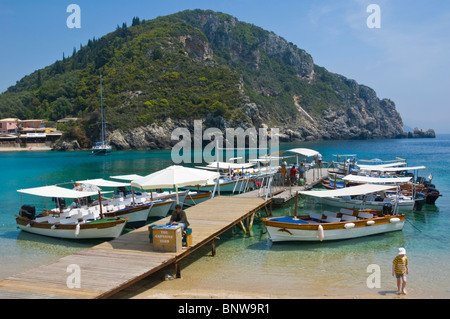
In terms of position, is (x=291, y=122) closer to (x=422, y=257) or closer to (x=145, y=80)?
(x=145, y=80)

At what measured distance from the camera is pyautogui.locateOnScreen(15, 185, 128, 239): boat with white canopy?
55.7ft

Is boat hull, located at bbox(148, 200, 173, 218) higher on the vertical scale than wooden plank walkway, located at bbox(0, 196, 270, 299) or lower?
lower

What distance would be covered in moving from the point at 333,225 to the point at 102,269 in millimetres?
10542

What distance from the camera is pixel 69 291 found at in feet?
28.2

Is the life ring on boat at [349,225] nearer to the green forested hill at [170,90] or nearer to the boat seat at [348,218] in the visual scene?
the boat seat at [348,218]

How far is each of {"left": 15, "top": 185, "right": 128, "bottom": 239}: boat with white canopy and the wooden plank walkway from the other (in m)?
3.33

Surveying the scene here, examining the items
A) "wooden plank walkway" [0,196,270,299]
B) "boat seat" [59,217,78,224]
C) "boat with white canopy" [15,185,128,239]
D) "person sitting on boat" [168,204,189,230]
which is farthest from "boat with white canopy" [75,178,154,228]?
"person sitting on boat" [168,204,189,230]

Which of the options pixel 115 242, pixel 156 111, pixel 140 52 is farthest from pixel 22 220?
pixel 140 52

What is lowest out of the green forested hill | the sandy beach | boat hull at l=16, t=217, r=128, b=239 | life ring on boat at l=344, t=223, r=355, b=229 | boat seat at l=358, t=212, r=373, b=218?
the sandy beach

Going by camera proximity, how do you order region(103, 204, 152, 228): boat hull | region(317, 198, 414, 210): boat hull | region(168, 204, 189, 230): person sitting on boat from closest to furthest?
region(168, 204, 189, 230): person sitting on boat
region(103, 204, 152, 228): boat hull
region(317, 198, 414, 210): boat hull

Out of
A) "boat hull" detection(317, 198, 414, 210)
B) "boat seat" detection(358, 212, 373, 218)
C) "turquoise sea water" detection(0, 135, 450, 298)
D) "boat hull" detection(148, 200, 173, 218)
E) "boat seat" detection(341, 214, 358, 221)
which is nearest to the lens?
"turquoise sea water" detection(0, 135, 450, 298)

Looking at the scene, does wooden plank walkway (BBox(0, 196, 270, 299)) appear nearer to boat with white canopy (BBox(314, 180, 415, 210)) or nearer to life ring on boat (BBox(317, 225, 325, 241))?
life ring on boat (BBox(317, 225, 325, 241))

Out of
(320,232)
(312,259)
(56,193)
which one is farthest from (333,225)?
(56,193)

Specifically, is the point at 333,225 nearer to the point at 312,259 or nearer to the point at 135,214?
the point at 312,259
